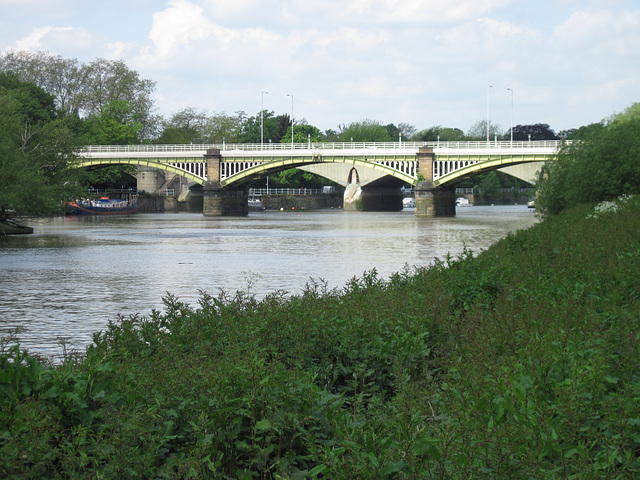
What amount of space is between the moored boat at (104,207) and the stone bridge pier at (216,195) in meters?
9.74

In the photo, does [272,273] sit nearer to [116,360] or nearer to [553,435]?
[116,360]

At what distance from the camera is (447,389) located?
632cm

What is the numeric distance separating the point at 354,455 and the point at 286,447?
960mm

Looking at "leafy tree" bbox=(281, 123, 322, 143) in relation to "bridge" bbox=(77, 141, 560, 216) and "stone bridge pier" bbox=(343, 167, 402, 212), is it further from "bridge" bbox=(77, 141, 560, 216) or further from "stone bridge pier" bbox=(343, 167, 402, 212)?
"bridge" bbox=(77, 141, 560, 216)

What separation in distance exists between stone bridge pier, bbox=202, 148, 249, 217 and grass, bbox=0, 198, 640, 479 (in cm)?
7409

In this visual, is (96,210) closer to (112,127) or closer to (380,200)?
(112,127)

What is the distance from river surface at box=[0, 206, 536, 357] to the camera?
15.7 metres

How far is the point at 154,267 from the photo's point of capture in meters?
25.7

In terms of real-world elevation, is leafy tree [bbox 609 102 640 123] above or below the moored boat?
above

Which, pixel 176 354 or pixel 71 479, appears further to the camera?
pixel 176 354

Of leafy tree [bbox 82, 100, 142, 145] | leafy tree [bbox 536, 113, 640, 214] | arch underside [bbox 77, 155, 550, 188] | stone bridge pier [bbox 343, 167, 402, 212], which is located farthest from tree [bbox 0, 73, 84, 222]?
stone bridge pier [bbox 343, 167, 402, 212]

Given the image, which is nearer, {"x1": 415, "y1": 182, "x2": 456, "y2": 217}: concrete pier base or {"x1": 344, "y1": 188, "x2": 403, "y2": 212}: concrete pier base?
{"x1": 415, "y1": 182, "x2": 456, "y2": 217}: concrete pier base

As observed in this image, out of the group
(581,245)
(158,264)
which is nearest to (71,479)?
(581,245)

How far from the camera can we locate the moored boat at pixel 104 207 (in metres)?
80.4
